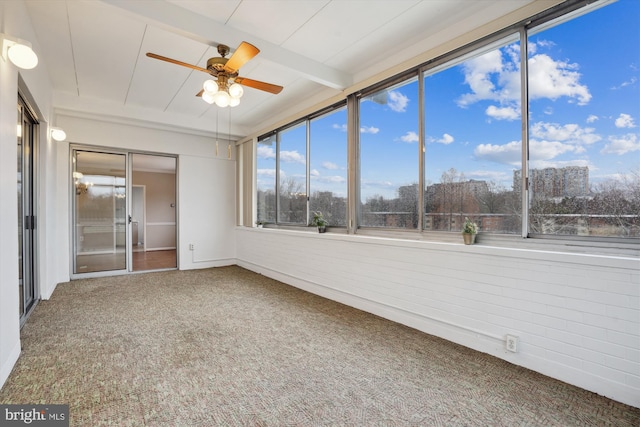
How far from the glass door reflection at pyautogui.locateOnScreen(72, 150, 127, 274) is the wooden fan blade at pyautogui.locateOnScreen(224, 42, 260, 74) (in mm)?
4013

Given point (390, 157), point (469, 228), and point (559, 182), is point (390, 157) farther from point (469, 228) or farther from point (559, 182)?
point (559, 182)

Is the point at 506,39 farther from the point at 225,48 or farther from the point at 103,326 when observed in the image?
the point at 103,326

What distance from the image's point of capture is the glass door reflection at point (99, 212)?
5.16m

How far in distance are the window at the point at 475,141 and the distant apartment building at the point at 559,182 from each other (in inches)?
6.0

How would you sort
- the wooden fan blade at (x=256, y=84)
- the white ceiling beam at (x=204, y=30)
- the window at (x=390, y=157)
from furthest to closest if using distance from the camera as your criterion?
the window at (x=390, y=157)
the wooden fan blade at (x=256, y=84)
the white ceiling beam at (x=204, y=30)

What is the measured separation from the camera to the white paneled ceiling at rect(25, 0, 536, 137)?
256 cm

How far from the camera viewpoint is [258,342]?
265cm

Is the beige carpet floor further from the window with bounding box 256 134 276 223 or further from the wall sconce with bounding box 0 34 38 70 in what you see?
the window with bounding box 256 134 276 223

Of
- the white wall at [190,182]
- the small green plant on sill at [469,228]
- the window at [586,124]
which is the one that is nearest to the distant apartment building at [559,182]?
the window at [586,124]

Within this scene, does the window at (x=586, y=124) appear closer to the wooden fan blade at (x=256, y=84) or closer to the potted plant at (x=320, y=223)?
the wooden fan blade at (x=256, y=84)

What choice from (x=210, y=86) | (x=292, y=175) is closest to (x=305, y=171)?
(x=292, y=175)

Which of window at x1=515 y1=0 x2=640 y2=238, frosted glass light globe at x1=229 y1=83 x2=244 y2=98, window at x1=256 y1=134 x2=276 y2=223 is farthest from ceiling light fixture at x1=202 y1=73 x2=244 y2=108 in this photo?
window at x1=256 y1=134 x2=276 y2=223

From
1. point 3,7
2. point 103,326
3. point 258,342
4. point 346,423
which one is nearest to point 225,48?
point 3,7

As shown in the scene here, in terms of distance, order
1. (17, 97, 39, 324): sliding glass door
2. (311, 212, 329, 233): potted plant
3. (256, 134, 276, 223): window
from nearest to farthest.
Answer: (17, 97, 39, 324): sliding glass door, (311, 212, 329, 233): potted plant, (256, 134, 276, 223): window
